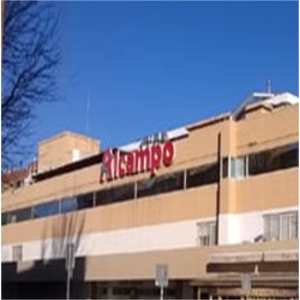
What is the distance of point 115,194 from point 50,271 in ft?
22.6

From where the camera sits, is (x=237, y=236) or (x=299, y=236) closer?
(x=299, y=236)

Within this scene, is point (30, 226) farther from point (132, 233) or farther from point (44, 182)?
point (132, 233)

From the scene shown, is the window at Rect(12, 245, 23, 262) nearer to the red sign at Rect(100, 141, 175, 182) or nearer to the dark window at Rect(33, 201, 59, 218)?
the dark window at Rect(33, 201, 59, 218)

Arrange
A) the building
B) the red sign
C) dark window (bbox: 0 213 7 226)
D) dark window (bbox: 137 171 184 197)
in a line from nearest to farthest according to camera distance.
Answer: the building < dark window (bbox: 137 171 184 197) < the red sign < dark window (bbox: 0 213 7 226)

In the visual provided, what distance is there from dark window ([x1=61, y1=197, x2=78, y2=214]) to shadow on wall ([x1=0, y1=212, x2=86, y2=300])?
379 mm

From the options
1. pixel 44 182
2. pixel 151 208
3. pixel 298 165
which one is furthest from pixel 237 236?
pixel 44 182

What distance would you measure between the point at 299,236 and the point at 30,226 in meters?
28.1

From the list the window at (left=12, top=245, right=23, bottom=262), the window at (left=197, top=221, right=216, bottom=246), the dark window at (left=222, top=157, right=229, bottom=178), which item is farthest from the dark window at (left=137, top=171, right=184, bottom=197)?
the window at (left=12, top=245, right=23, bottom=262)

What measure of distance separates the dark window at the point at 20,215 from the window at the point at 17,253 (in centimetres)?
195

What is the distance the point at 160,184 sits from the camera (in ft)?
148

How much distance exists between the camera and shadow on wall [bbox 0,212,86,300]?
167 feet

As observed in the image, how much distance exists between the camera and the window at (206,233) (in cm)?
4006

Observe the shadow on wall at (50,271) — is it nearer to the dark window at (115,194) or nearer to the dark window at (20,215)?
the dark window at (115,194)

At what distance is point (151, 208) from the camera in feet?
148
